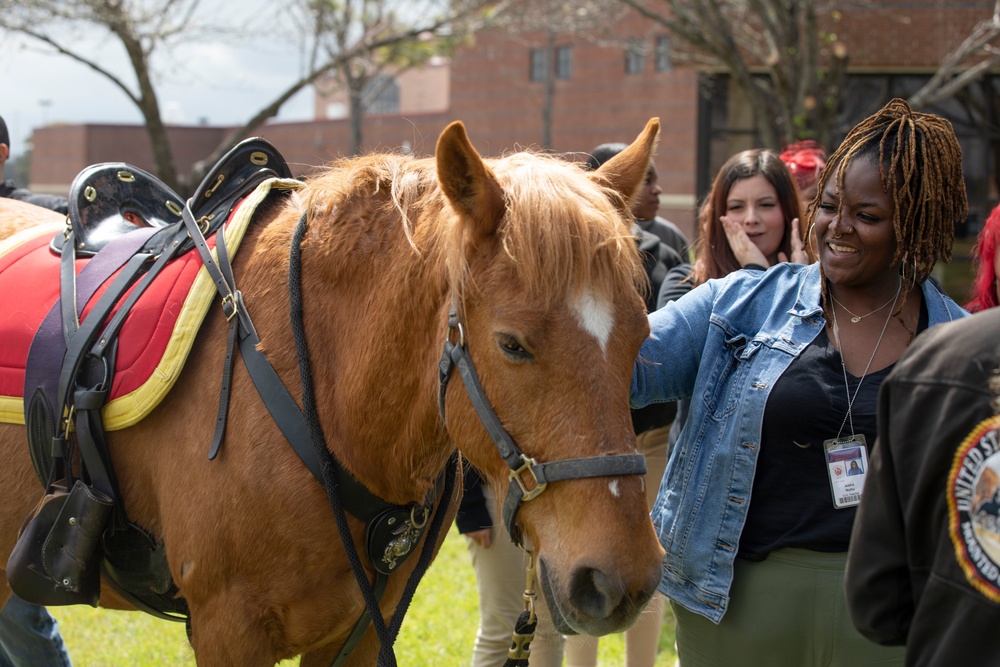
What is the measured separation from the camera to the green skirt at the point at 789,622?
218cm

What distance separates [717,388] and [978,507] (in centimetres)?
105

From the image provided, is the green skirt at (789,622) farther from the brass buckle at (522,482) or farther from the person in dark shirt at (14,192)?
the person in dark shirt at (14,192)

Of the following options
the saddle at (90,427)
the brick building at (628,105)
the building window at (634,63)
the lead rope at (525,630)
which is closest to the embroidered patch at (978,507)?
the lead rope at (525,630)

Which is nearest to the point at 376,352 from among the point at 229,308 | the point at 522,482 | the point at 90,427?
the point at 229,308

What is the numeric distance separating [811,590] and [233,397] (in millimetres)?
1487

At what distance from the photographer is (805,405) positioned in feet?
7.29

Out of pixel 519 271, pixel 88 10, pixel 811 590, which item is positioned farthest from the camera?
pixel 88 10

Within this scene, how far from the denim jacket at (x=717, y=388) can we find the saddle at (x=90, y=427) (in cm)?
131

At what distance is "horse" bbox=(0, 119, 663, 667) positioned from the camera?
184cm

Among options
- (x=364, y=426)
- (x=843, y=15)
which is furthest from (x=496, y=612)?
(x=843, y=15)

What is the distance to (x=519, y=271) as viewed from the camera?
1923 millimetres

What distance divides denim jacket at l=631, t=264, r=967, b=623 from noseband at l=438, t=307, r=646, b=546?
1.60 feet

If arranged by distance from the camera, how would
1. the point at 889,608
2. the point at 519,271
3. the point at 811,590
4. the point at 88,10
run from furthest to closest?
1. the point at 88,10
2. the point at 811,590
3. the point at 519,271
4. the point at 889,608

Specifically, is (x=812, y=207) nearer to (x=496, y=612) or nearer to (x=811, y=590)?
(x=811, y=590)
